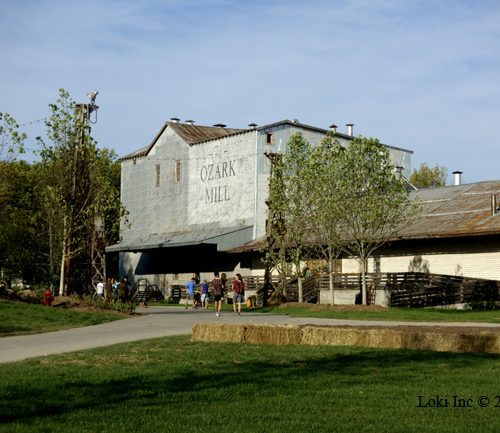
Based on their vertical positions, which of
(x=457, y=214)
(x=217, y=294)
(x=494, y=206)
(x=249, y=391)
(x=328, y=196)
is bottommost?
(x=249, y=391)

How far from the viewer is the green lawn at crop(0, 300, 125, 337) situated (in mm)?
27047

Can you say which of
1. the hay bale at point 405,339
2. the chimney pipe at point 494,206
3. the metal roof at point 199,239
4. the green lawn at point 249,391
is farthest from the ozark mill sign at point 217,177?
the green lawn at point 249,391

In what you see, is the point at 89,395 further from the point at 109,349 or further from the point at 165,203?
the point at 165,203

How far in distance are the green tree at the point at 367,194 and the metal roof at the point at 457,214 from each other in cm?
220

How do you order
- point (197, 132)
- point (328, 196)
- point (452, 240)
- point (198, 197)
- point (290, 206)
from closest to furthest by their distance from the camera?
point (328, 196) < point (452, 240) < point (290, 206) < point (198, 197) < point (197, 132)

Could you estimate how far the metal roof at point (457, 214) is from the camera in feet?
142

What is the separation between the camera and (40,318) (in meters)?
29.2

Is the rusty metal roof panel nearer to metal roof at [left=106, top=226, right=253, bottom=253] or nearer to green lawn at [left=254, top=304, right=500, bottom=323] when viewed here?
metal roof at [left=106, top=226, right=253, bottom=253]

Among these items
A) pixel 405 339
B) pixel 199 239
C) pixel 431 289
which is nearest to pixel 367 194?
pixel 431 289

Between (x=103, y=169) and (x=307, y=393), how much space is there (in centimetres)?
3103

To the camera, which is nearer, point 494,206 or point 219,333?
point 219,333

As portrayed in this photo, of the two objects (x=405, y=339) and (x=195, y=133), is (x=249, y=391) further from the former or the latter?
(x=195, y=133)

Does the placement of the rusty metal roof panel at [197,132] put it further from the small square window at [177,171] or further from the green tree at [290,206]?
the green tree at [290,206]

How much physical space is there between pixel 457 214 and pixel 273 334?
28187 mm
